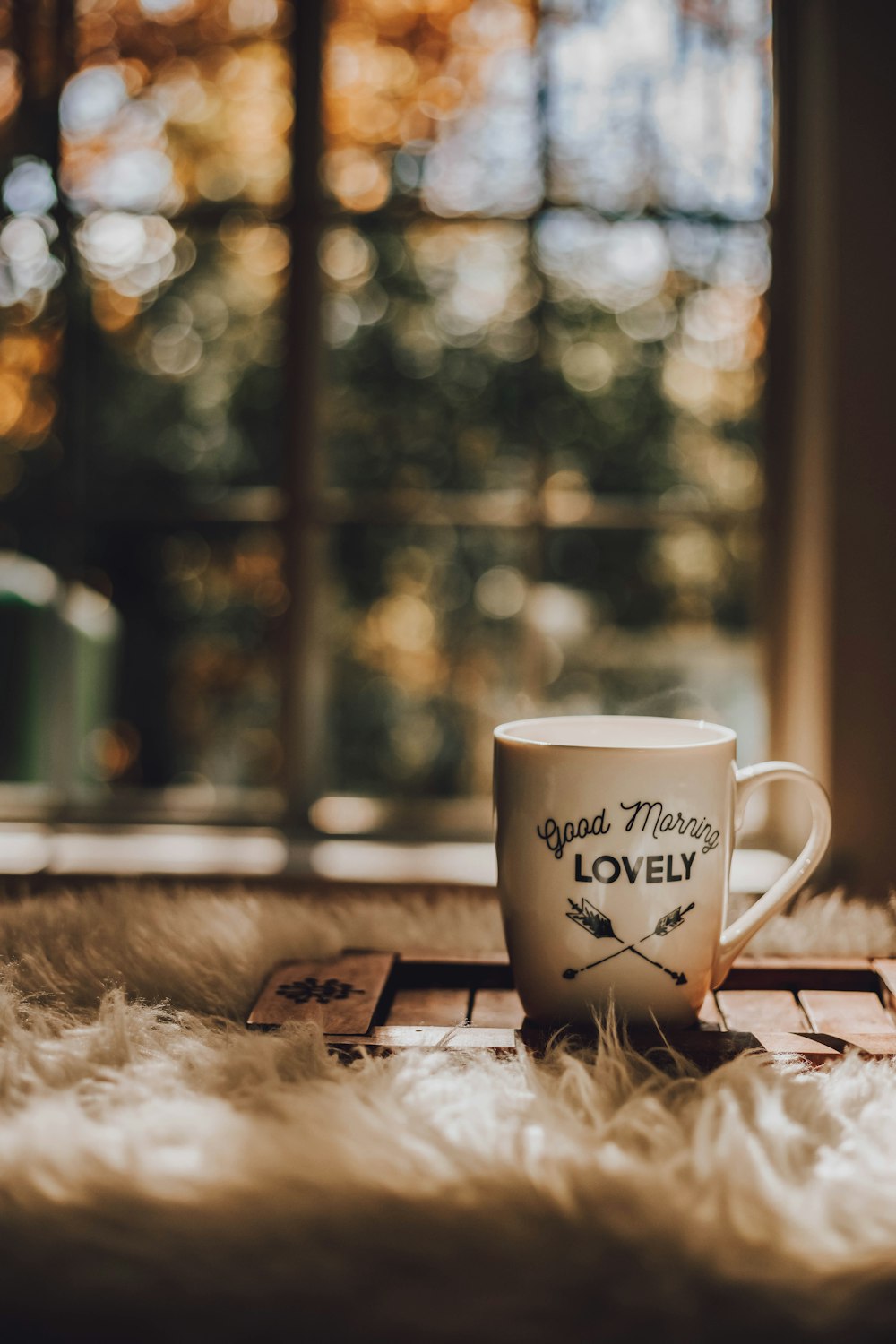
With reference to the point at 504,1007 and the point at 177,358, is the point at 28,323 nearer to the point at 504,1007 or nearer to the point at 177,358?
the point at 177,358

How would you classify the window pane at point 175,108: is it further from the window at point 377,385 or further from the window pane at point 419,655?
the window pane at point 419,655

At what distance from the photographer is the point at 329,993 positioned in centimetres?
55

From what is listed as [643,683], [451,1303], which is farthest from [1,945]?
[643,683]

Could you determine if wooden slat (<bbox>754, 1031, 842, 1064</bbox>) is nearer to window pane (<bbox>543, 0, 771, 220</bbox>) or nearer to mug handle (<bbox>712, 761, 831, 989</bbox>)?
mug handle (<bbox>712, 761, 831, 989</bbox>)

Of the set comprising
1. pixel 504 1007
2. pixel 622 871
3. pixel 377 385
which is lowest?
pixel 504 1007

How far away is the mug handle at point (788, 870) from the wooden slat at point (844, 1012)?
0.24 ft

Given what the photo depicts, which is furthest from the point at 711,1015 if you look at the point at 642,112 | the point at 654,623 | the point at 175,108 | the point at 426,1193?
the point at 175,108

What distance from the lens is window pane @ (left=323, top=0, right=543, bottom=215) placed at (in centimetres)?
118

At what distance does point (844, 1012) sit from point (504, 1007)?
20 centimetres

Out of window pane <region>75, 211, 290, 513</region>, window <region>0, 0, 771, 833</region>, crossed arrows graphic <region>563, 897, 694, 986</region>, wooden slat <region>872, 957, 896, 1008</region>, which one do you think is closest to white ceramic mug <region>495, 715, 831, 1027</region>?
crossed arrows graphic <region>563, 897, 694, 986</region>

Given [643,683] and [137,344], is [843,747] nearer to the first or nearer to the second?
[643,683]

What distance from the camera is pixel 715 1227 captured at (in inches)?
13.8

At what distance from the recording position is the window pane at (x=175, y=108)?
121 cm

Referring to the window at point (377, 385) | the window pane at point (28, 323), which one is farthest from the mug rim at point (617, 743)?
the window pane at point (28, 323)
